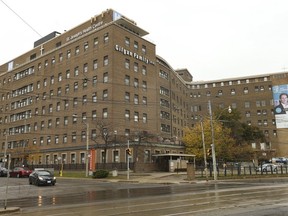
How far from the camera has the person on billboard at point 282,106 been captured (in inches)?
3969

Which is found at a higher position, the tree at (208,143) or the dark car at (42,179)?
the tree at (208,143)

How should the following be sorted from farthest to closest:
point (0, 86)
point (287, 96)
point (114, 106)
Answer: point (287, 96), point (0, 86), point (114, 106)

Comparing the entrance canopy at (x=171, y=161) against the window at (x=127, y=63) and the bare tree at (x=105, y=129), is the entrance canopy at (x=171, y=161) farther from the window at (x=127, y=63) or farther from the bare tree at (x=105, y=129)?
the window at (x=127, y=63)

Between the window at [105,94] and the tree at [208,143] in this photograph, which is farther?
the tree at [208,143]

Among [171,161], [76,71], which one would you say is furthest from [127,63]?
[171,161]

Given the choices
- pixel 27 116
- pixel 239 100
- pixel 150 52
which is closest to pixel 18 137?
pixel 27 116

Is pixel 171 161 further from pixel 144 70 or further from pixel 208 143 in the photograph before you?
pixel 144 70

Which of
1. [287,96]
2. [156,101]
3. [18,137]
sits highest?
[287,96]

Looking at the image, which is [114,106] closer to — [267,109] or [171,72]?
[171,72]

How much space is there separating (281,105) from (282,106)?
507 mm

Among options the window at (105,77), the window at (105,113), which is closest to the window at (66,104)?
the window at (105,77)

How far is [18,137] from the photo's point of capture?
7906 cm

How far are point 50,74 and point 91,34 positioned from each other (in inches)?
592

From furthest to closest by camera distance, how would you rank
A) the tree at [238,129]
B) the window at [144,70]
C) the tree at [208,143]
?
the tree at [238,129] → the window at [144,70] → the tree at [208,143]
